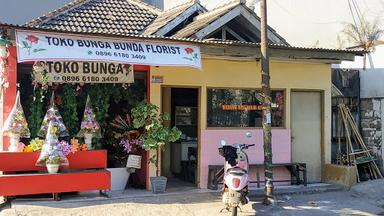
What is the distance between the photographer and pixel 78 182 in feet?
28.2

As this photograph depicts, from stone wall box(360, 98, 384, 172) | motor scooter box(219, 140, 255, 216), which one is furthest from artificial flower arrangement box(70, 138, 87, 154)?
stone wall box(360, 98, 384, 172)

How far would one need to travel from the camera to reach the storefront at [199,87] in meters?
8.36

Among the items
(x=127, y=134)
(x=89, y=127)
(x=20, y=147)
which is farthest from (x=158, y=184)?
(x=20, y=147)

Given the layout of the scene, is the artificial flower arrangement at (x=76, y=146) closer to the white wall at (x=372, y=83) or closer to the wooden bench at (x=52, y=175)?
the wooden bench at (x=52, y=175)

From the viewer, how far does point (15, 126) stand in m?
8.45

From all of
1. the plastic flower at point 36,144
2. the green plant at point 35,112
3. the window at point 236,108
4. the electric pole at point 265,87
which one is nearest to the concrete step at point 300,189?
the electric pole at point 265,87

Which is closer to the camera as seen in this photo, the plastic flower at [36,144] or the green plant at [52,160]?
the green plant at [52,160]

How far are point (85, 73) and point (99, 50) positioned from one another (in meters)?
1.14

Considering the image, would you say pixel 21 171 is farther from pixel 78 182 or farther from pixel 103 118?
pixel 103 118

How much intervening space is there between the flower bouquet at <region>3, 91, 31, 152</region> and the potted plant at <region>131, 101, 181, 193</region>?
2.16m

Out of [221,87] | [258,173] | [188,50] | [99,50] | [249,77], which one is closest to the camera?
[99,50]

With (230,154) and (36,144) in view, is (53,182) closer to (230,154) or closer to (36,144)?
(36,144)

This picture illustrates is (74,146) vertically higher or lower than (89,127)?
lower

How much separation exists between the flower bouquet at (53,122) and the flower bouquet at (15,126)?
1.23 ft
